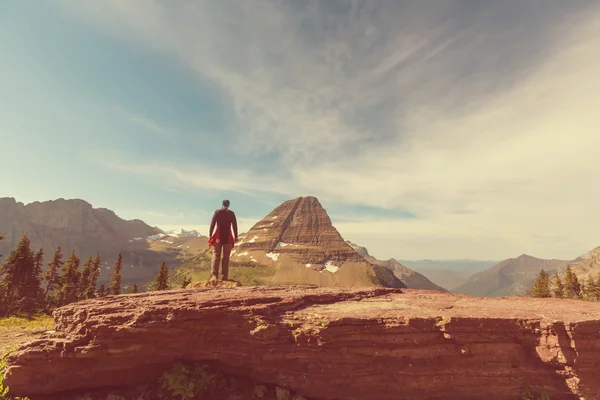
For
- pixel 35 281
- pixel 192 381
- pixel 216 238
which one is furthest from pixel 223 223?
pixel 35 281

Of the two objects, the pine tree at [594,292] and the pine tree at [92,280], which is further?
the pine tree at [594,292]

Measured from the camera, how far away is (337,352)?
1079 cm

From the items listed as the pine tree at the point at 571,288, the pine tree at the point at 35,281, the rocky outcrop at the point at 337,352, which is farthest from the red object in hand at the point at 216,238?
the pine tree at the point at 571,288

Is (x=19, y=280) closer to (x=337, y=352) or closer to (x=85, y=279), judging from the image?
(x=85, y=279)

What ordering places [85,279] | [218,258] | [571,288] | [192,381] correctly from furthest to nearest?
[571,288], [85,279], [218,258], [192,381]

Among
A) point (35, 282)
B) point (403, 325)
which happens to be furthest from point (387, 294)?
point (35, 282)

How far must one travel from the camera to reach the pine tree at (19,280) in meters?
54.3

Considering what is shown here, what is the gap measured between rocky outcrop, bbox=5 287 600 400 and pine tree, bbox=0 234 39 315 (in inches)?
2432

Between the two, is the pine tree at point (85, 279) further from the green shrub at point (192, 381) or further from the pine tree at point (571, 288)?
the pine tree at point (571, 288)

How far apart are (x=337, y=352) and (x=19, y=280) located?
73572 millimetres

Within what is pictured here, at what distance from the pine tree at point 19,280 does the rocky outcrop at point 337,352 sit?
61782 millimetres

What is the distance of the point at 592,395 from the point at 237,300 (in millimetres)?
13493

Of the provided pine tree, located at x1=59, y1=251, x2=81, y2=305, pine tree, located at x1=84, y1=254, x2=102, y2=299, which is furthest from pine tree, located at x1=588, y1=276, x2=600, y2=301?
pine tree, located at x1=59, y1=251, x2=81, y2=305

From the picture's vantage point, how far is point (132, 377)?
440 inches
